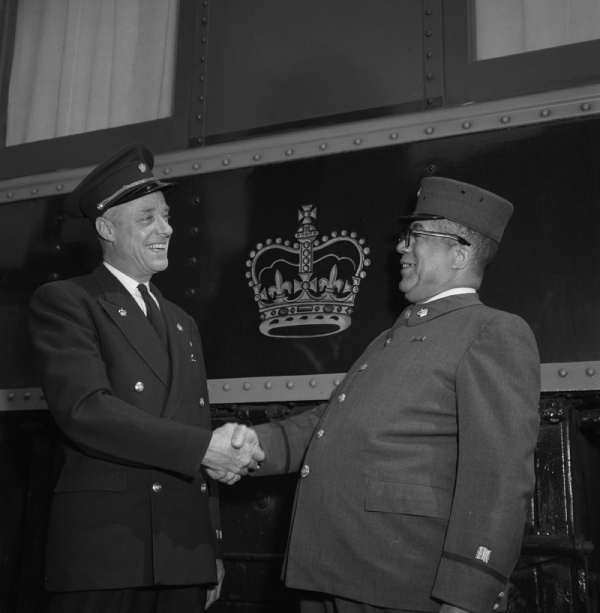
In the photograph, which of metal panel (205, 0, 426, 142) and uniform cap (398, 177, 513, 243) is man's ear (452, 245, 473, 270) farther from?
metal panel (205, 0, 426, 142)

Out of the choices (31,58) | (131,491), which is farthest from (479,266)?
(31,58)

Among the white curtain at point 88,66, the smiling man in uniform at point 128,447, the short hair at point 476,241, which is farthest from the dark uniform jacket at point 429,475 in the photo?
the white curtain at point 88,66

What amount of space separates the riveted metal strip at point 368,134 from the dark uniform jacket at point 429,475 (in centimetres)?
87

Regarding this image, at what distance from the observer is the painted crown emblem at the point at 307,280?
2.76 m

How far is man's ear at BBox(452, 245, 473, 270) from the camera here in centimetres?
219

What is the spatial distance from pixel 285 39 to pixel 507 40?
79 centimetres

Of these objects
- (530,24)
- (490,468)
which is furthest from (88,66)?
(490,468)

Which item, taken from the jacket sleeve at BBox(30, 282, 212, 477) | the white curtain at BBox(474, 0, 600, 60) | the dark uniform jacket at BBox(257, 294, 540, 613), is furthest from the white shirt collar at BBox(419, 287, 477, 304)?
the white curtain at BBox(474, 0, 600, 60)

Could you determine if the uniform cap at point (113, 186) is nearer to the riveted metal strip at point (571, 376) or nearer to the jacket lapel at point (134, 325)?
the jacket lapel at point (134, 325)

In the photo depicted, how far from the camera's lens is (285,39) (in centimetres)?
308

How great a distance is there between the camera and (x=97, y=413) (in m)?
2.05

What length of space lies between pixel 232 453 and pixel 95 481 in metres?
0.34

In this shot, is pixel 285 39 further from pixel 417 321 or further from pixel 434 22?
pixel 417 321

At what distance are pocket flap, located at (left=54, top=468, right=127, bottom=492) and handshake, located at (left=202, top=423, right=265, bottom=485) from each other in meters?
0.21
